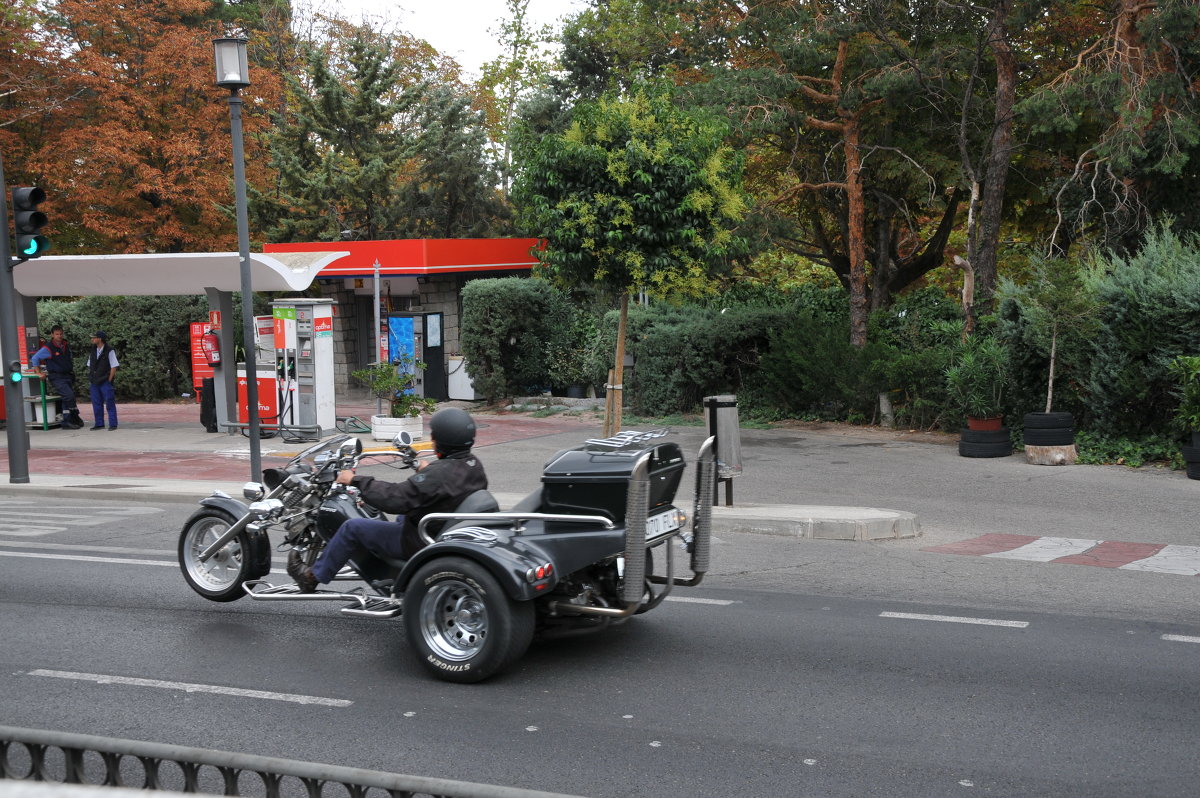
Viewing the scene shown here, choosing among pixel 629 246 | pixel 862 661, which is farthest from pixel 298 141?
pixel 862 661

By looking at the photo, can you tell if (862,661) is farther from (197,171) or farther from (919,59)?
(197,171)

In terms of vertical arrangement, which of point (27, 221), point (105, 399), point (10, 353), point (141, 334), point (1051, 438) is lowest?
point (1051, 438)

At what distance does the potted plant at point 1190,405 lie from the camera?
41.4 ft

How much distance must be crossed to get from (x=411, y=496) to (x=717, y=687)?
203cm

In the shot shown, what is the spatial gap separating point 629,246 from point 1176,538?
21.2 ft

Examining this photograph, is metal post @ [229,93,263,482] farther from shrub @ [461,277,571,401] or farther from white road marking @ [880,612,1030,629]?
shrub @ [461,277,571,401]

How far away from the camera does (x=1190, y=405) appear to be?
42.0 ft

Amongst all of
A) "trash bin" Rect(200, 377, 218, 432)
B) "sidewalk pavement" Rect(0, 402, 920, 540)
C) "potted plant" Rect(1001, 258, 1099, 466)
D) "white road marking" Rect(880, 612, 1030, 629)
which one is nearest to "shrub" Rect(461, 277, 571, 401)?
"sidewalk pavement" Rect(0, 402, 920, 540)

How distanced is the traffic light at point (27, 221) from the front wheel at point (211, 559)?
24.2ft

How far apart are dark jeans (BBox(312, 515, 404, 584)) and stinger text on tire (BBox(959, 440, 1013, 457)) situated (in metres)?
10.0

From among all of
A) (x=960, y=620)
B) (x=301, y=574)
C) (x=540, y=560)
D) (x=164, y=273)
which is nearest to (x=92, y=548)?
(x=301, y=574)

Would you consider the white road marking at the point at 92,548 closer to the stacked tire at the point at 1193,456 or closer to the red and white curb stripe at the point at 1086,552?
the red and white curb stripe at the point at 1086,552

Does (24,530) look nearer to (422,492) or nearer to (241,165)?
(241,165)

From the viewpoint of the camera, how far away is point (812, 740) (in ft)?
16.6
